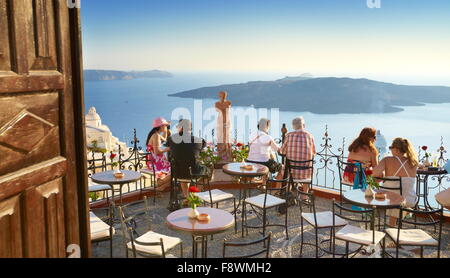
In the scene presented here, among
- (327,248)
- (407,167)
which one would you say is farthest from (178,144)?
(407,167)

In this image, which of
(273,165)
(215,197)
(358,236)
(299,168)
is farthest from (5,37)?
(273,165)

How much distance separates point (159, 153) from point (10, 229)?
525cm

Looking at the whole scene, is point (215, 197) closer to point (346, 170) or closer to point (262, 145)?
point (262, 145)

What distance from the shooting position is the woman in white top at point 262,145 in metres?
7.20

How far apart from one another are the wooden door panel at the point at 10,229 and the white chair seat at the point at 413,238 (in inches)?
149

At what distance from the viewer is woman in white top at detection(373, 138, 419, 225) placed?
549 centimetres

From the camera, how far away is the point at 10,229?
192 cm

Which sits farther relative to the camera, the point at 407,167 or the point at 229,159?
the point at 229,159

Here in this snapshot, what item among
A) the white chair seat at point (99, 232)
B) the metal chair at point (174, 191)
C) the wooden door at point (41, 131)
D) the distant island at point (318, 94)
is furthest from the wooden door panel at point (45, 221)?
the distant island at point (318, 94)

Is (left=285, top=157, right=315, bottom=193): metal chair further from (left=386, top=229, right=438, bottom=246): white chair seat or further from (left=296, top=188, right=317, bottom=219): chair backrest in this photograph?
(left=386, top=229, right=438, bottom=246): white chair seat

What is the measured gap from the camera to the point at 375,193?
508 cm

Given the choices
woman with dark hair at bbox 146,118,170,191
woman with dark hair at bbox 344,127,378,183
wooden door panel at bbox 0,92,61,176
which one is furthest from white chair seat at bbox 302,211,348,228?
wooden door panel at bbox 0,92,61,176
